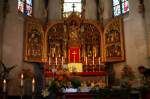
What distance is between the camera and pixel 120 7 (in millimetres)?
19734

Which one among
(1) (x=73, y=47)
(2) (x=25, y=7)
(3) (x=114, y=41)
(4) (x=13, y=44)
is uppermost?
(2) (x=25, y=7)

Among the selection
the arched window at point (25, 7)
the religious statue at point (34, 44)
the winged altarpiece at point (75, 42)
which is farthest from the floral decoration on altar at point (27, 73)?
the arched window at point (25, 7)

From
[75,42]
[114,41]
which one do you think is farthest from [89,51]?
[114,41]

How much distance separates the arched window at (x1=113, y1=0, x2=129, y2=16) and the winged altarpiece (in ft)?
7.08

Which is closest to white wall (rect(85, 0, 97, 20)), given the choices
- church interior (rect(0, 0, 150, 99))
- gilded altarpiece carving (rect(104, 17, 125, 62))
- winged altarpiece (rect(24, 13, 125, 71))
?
church interior (rect(0, 0, 150, 99))

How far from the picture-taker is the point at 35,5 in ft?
66.7

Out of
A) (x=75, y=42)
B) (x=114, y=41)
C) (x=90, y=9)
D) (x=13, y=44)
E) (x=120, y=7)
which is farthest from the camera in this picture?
(x=90, y=9)

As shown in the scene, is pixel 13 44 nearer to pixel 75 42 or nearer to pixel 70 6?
pixel 75 42

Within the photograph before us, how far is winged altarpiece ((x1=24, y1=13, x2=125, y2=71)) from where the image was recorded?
1722cm

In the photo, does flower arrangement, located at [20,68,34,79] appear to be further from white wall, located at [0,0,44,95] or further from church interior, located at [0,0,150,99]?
white wall, located at [0,0,44,95]

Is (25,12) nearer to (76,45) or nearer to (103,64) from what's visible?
(76,45)

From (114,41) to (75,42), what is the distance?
2731 mm

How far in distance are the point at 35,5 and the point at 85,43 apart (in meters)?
5.33

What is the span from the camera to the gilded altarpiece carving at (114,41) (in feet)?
55.6
